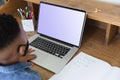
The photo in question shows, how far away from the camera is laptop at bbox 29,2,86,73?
3.30 feet

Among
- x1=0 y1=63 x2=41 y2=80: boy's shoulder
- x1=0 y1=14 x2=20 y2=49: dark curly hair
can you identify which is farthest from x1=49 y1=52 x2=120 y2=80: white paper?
x1=0 y1=14 x2=20 y2=49: dark curly hair

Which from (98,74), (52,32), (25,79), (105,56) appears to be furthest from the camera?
(52,32)

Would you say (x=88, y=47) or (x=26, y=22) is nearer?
(x=88, y=47)

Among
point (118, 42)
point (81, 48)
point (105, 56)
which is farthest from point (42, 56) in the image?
point (118, 42)

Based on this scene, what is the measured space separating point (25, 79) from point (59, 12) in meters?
Answer: 0.48

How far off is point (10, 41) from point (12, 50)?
1.9 inches

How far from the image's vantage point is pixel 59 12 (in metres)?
1.10

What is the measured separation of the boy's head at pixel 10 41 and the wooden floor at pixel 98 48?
0.81 ft

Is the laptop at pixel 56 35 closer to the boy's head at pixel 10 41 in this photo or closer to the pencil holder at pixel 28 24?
the pencil holder at pixel 28 24

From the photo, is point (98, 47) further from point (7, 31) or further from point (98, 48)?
point (7, 31)

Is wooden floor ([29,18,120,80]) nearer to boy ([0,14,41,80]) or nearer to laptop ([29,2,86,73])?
laptop ([29,2,86,73])

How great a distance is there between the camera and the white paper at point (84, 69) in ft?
2.92

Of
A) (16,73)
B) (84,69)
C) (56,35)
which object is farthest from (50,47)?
(16,73)

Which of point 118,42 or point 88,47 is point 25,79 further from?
point 118,42
